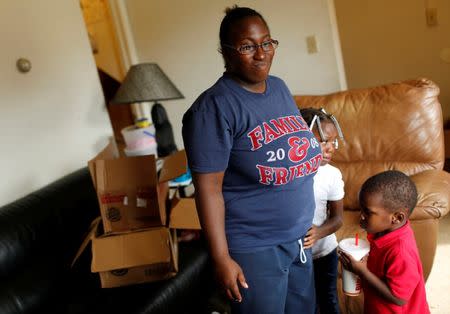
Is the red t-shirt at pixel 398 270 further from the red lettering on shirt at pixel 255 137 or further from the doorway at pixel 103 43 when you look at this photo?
the doorway at pixel 103 43

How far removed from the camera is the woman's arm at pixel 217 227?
92cm

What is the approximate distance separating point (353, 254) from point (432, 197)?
0.73 metres

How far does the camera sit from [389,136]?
1.94 m

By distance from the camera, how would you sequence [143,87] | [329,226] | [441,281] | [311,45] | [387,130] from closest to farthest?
[329,226]
[441,281]
[387,130]
[143,87]
[311,45]

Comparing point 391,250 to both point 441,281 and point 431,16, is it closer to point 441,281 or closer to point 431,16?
point 441,281

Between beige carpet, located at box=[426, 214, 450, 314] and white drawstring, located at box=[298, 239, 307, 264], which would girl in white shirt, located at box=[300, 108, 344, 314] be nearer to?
white drawstring, located at box=[298, 239, 307, 264]

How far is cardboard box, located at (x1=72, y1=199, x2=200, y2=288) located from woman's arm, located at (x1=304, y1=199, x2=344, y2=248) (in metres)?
0.69

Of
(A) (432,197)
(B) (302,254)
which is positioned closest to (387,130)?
(A) (432,197)

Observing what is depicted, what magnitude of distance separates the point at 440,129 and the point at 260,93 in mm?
1302

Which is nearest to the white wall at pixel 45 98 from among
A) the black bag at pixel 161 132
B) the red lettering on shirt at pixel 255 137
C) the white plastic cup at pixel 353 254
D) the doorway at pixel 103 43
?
the black bag at pixel 161 132

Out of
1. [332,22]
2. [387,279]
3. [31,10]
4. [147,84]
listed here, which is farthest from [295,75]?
[387,279]

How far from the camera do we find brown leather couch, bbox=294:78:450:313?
1.85 m

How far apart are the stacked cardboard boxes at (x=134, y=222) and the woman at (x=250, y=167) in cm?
66

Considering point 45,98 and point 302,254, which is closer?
point 302,254
